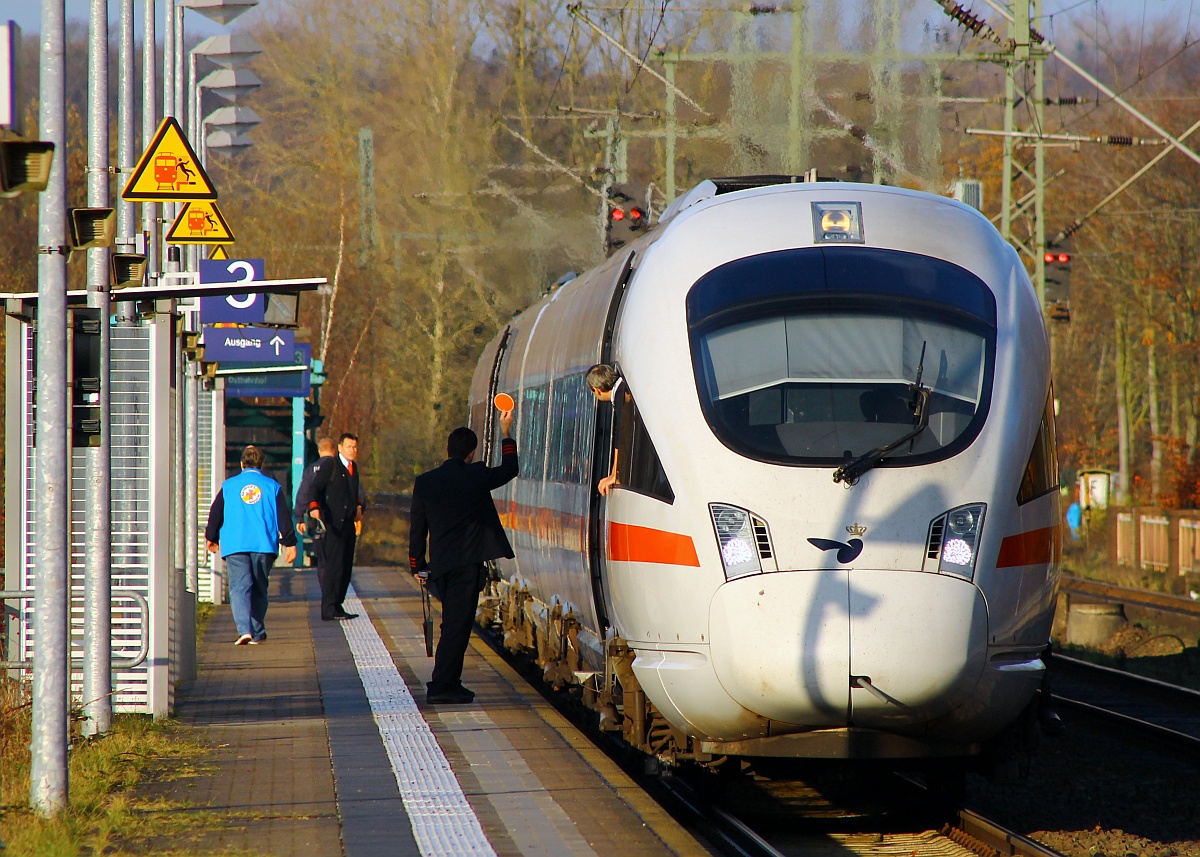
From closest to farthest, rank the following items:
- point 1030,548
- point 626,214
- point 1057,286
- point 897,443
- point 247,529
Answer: point 897,443, point 1030,548, point 247,529, point 626,214, point 1057,286

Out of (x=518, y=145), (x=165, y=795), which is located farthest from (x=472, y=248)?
(x=165, y=795)

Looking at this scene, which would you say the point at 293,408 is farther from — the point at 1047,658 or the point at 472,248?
the point at 1047,658

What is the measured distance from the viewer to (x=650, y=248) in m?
Answer: 8.89

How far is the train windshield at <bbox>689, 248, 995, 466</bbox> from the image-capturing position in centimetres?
762

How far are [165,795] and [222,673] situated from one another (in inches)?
213

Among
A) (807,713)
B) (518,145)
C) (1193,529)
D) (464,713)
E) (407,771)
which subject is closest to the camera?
(807,713)

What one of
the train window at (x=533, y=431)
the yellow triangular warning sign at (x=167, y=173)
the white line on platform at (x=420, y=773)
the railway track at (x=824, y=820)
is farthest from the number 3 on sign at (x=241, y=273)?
the railway track at (x=824, y=820)

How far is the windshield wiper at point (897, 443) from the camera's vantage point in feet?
24.2

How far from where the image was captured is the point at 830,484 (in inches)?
291

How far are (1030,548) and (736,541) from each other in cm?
131

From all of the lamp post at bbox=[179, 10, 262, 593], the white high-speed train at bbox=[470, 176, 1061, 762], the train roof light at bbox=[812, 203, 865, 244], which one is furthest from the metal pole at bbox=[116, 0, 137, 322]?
the train roof light at bbox=[812, 203, 865, 244]

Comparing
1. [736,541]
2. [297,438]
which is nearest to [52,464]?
[736,541]

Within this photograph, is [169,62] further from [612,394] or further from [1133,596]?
[1133,596]

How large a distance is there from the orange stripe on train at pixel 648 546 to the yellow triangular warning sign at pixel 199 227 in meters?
6.95
